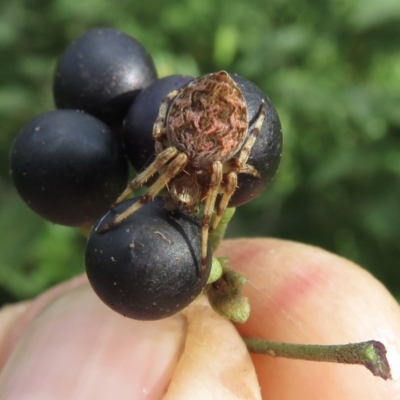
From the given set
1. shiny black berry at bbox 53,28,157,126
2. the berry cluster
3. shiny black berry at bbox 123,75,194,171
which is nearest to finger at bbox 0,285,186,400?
the berry cluster

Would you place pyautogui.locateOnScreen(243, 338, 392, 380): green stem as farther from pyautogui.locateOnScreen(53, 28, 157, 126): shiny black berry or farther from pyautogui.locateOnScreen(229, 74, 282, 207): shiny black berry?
pyautogui.locateOnScreen(53, 28, 157, 126): shiny black berry

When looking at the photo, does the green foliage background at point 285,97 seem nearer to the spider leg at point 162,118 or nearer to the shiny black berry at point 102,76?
the shiny black berry at point 102,76

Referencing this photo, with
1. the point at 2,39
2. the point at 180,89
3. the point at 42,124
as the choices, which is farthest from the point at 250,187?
the point at 2,39

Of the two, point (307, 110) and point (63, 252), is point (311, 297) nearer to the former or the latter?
point (307, 110)

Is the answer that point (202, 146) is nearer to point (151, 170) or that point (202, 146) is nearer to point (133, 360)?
point (151, 170)

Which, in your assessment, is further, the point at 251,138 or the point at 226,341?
the point at 226,341

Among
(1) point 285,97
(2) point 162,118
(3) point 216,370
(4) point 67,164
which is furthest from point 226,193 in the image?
(1) point 285,97
